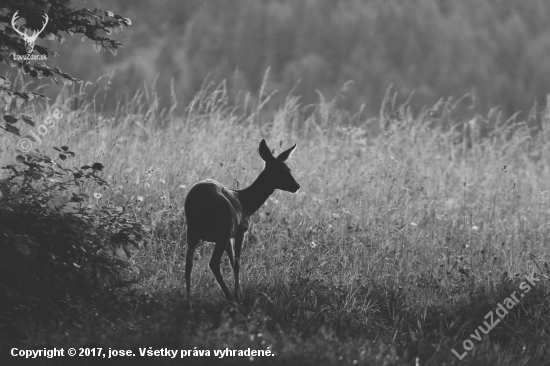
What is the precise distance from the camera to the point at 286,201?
7.71m

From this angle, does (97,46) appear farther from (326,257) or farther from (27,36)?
(326,257)

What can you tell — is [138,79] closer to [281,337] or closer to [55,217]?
[55,217]

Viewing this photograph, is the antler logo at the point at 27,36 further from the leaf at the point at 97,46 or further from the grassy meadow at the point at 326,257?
the grassy meadow at the point at 326,257

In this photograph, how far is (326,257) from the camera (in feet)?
21.4

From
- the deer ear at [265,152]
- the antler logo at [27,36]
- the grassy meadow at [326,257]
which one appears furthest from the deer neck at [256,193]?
the antler logo at [27,36]

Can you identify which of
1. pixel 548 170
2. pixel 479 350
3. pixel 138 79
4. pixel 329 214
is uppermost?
pixel 138 79

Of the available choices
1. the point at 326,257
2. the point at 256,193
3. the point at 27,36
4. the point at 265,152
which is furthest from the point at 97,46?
the point at 326,257

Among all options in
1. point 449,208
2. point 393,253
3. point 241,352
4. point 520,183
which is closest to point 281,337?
point 241,352

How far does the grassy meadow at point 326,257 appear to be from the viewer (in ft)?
14.4

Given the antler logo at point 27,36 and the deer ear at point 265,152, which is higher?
the antler logo at point 27,36

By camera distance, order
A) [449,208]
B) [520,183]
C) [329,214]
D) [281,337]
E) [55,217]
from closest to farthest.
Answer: [281,337] → [55,217] → [329,214] → [449,208] → [520,183]

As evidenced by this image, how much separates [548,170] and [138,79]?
8.07 meters

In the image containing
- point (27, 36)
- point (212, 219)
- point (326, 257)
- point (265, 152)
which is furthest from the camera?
point (326, 257)

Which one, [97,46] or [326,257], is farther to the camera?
[326,257]
